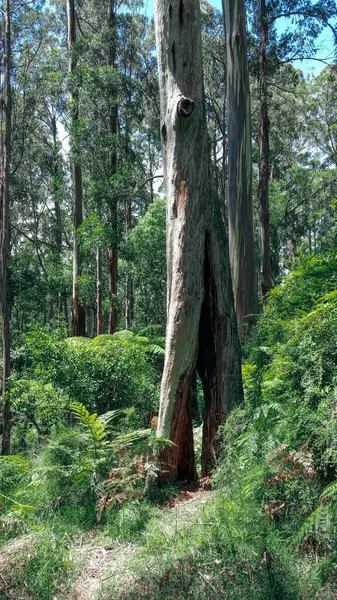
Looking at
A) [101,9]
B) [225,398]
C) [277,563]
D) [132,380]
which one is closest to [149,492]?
[225,398]

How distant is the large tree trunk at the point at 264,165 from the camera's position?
15.9 m

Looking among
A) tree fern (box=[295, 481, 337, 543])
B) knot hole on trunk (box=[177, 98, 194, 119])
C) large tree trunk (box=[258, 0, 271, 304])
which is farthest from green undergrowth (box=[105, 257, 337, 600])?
large tree trunk (box=[258, 0, 271, 304])

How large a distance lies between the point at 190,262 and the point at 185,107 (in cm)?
154

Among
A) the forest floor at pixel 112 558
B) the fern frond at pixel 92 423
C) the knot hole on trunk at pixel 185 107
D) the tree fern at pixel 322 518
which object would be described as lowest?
the forest floor at pixel 112 558

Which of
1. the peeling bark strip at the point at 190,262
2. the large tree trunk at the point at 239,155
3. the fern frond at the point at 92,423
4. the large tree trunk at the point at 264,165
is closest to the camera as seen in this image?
the fern frond at the point at 92,423

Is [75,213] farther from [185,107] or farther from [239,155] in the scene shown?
[185,107]

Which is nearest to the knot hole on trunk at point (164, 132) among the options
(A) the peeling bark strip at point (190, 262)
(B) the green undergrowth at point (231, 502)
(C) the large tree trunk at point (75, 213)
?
(A) the peeling bark strip at point (190, 262)

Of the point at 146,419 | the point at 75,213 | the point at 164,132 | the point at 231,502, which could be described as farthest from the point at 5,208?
the point at 231,502

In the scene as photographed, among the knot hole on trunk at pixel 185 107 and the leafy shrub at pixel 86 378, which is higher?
the knot hole on trunk at pixel 185 107

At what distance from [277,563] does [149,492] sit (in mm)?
1752

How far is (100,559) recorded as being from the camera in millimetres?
3805

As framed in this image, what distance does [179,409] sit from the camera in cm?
527

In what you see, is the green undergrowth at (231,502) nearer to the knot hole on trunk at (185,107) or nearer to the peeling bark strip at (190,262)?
the peeling bark strip at (190,262)

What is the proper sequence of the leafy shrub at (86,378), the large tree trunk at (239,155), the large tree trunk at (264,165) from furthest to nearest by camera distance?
1. the large tree trunk at (264,165)
2. the large tree trunk at (239,155)
3. the leafy shrub at (86,378)
